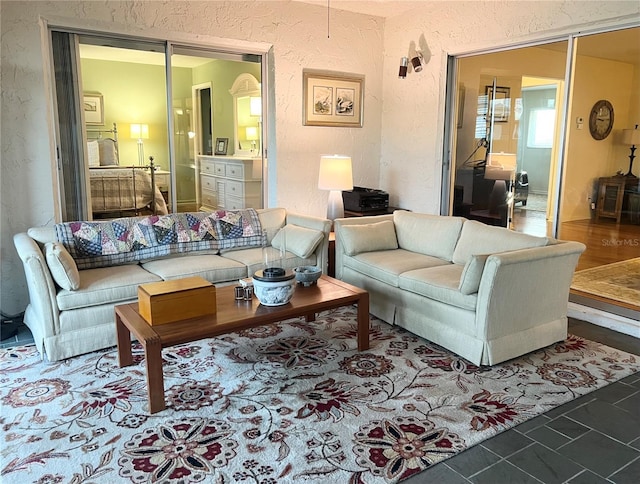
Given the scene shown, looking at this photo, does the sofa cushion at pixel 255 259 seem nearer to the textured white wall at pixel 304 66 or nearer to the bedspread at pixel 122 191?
the bedspread at pixel 122 191

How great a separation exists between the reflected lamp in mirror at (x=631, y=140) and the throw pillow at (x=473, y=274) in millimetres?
3053

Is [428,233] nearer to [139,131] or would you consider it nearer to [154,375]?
[154,375]

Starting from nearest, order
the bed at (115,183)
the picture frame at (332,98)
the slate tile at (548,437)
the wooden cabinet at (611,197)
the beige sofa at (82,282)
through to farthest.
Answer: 1. the slate tile at (548,437)
2. the beige sofa at (82,282)
3. the bed at (115,183)
4. the wooden cabinet at (611,197)
5. the picture frame at (332,98)

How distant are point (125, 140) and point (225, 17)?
1.48 m

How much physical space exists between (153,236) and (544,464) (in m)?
3.02

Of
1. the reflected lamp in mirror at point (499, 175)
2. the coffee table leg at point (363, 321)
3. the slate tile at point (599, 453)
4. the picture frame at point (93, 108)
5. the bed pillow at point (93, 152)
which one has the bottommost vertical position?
the slate tile at point (599, 453)

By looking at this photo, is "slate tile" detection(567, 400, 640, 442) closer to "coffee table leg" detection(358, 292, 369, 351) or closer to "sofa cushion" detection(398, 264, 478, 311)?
"sofa cushion" detection(398, 264, 478, 311)

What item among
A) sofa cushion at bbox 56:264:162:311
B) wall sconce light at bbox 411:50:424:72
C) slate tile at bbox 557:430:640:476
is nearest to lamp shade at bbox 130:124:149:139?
sofa cushion at bbox 56:264:162:311

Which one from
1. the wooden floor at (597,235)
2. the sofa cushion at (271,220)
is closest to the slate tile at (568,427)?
the wooden floor at (597,235)

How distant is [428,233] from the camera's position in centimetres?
404

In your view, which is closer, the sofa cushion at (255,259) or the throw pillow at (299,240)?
the sofa cushion at (255,259)

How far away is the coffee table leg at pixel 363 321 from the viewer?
3.13 meters

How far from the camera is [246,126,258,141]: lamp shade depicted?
16.5 feet

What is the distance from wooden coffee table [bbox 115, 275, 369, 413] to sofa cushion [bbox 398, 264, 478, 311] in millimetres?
450
